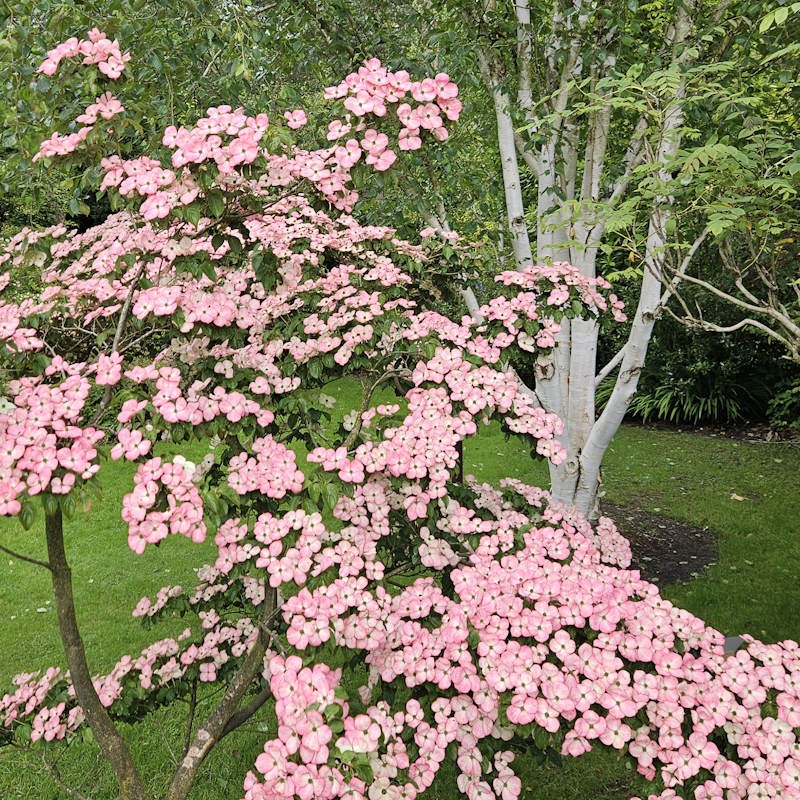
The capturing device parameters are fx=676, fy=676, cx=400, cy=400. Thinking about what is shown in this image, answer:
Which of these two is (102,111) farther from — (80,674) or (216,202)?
(80,674)

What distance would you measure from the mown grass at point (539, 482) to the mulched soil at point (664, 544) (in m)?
0.12

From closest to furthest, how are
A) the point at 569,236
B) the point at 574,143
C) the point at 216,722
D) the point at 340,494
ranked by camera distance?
the point at 340,494
the point at 216,722
the point at 569,236
the point at 574,143

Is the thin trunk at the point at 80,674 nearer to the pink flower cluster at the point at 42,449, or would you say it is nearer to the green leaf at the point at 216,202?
the pink flower cluster at the point at 42,449

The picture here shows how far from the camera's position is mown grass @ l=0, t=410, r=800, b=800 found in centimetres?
316

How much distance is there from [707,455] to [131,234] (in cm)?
731

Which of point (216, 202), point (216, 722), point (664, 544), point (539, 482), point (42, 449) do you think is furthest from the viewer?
point (539, 482)

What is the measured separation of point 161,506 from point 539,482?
19.0 ft

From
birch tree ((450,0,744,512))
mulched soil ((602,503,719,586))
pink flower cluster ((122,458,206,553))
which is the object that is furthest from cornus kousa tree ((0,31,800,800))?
mulched soil ((602,503,719,586))

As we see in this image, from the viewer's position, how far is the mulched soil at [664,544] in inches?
197

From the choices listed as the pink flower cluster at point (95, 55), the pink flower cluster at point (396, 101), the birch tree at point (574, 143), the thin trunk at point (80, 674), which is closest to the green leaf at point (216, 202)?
the pink flower cluster at point (396, 101)

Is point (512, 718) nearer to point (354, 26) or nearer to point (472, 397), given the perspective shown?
point (472, 397)

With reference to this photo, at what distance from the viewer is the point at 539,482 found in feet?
23.0

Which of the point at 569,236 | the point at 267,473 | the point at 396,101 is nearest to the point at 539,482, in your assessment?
the point at 569,236

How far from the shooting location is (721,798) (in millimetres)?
1611
